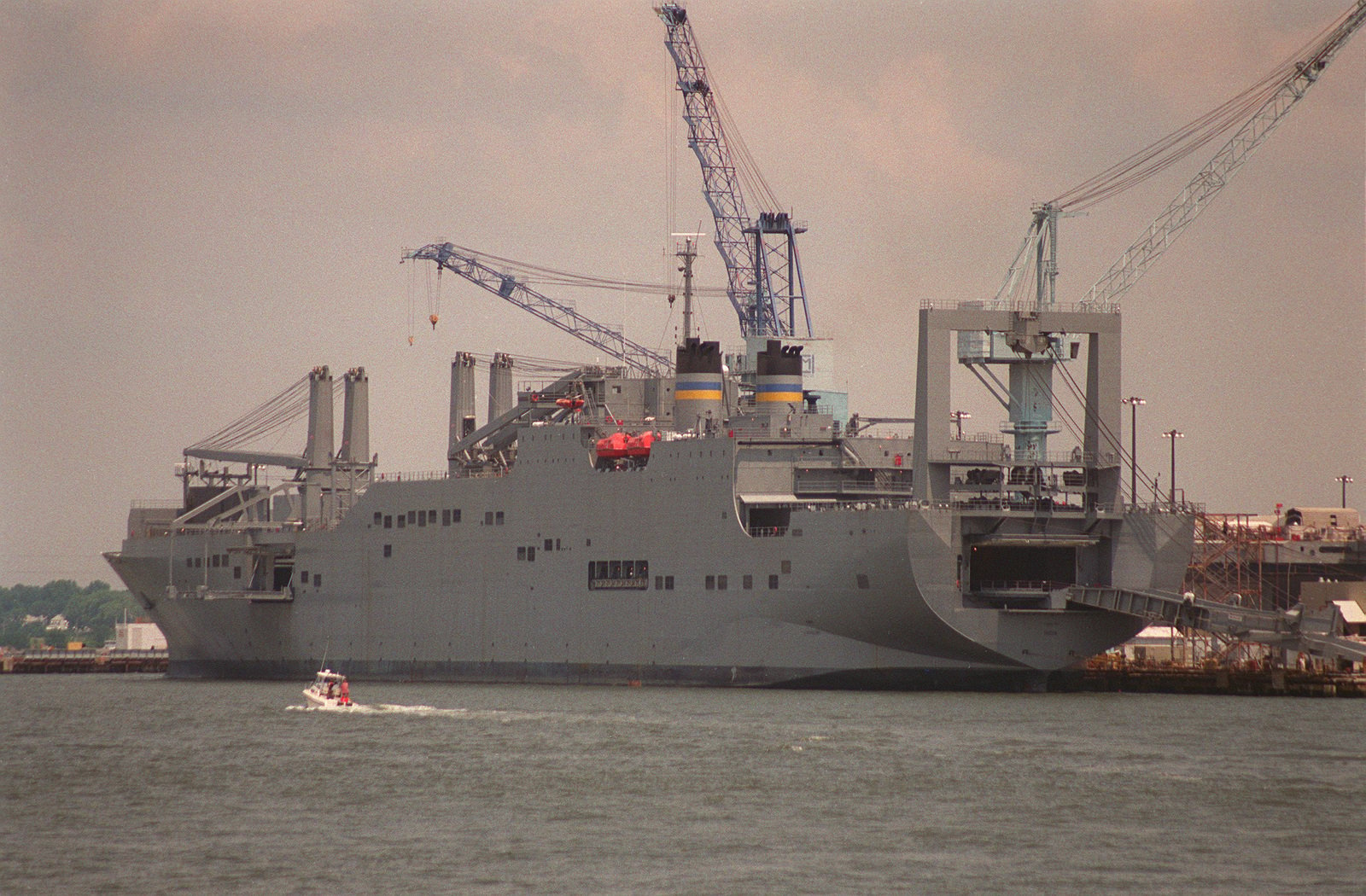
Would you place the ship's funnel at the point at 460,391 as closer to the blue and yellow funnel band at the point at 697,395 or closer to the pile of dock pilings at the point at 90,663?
the blue and yellow funnel band at the point at 697,395

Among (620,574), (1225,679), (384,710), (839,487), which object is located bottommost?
(384,710)

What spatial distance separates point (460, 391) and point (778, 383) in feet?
56.7

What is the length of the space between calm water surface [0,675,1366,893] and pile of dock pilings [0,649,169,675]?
131 feet

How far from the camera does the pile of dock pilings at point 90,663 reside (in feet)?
310

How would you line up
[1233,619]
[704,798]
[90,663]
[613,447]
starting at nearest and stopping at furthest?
[704,798]
[1233,619]
[613,447]
[90,663]

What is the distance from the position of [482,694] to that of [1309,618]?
75.1ft

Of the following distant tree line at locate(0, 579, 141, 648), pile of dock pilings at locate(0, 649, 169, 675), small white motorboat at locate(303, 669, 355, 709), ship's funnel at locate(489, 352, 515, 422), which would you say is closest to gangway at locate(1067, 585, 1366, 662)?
small white motorboat at locate(303, 669, 355, 709)

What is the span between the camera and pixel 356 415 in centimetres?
7406

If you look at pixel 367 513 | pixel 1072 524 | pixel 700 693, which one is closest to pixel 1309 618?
pixel 1072 524

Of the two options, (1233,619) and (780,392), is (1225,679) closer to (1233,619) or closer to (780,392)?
(1233,619)

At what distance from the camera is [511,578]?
6356 cm

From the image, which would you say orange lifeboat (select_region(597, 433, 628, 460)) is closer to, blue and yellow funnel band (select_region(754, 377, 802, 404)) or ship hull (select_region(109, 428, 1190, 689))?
ship hull (select_region(109, 428, 1190, 689))

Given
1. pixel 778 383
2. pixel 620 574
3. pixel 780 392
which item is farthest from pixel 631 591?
pixel 778 383

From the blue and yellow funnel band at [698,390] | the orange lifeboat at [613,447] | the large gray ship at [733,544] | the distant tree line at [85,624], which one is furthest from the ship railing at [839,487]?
the distant tree line at [85,624]
